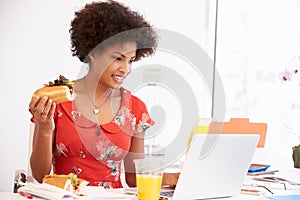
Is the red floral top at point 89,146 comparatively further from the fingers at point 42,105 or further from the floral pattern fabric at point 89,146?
the fingers at point 42,105

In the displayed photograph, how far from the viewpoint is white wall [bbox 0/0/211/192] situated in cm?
312

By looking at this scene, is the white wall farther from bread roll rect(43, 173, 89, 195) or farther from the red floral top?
bread roll rect(43, 173, 89, 195)

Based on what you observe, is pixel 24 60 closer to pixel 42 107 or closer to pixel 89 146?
pixel 89 146

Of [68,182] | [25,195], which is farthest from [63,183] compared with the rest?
[25,195]

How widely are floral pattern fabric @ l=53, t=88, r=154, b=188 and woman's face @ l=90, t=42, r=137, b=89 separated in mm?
172

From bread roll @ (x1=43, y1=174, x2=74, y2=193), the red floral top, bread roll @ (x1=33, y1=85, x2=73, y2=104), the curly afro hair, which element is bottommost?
bread roll @ (x1=43, y1=174, x2=74, y2=193)

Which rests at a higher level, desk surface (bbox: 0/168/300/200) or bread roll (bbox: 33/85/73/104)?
bread roll (bbox: 33/85/73/104)

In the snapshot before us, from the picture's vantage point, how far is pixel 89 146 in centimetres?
191

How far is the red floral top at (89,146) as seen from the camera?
1.89m

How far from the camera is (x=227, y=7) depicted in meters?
3.99

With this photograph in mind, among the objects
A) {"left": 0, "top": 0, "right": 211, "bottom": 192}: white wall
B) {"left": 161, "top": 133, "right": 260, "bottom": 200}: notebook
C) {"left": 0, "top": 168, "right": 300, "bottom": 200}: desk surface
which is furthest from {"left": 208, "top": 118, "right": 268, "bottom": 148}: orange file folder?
{"left": 0, "top": 0, "right": 211, "bottom": 192}: white wall

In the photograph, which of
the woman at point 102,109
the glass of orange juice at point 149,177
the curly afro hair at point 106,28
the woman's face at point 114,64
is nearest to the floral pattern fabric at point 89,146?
the woman at point 102,109

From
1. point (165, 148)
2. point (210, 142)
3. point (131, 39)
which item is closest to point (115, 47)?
point (131, 39)

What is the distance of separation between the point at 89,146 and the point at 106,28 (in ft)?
1.61
